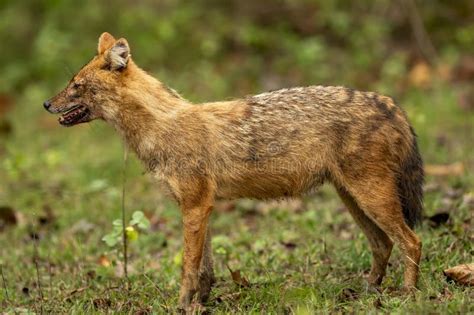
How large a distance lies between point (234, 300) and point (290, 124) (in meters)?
1.64

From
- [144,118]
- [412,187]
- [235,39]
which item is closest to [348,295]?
[412,187]

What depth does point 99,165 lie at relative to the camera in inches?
511

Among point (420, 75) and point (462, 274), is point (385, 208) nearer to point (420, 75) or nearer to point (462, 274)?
point (462, 274)

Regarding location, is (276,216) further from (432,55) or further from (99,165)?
(432,55)

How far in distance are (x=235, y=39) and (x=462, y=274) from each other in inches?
513

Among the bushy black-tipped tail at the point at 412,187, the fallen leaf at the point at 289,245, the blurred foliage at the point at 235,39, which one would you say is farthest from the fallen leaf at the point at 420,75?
→ the bushy black-tipped tail at the point at 412,187

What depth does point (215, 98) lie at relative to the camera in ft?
A: 54.7

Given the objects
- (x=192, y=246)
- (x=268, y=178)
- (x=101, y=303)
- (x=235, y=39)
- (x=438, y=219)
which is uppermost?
(x=268, y=178)

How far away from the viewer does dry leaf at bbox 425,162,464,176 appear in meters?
11.0

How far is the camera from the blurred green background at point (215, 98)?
829 cm

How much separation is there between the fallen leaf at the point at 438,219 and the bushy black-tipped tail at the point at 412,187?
109 cm

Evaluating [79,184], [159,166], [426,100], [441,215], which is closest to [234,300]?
[159,166]

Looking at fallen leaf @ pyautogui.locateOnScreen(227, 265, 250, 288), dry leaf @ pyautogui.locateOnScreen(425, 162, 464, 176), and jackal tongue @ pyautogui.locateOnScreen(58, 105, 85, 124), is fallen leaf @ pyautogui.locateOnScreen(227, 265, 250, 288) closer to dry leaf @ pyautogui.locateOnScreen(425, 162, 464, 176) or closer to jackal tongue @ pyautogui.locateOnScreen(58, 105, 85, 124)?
jackal tongue @ pyautogui.locateOnScreen(58, 105, 85, 124)

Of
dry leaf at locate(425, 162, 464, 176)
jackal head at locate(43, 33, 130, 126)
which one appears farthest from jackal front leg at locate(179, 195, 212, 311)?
dry leaf at locate(425, 162, 464, 176)
